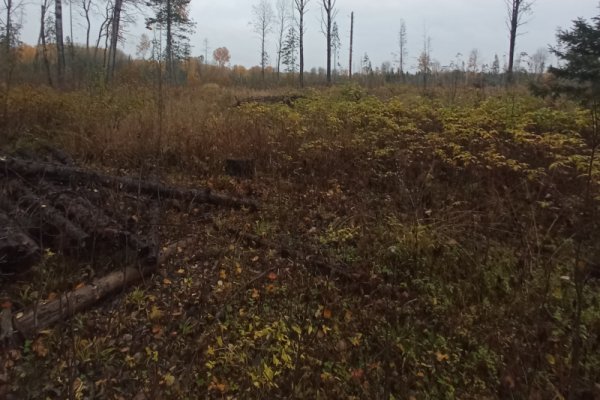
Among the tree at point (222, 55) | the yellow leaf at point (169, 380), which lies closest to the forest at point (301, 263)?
the yellow leaf at point (169, 380)

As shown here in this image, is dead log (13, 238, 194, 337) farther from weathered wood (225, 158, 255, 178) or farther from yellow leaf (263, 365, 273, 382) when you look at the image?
weathered wood (225, 158, 255, 178)

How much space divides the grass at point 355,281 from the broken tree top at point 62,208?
0.38m

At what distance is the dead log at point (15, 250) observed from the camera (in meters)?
3.30

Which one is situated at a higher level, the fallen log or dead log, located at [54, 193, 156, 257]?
the fallen log

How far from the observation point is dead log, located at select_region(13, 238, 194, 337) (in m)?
2.95

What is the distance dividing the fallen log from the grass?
0.27 m

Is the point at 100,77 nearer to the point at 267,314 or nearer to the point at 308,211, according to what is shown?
the point at 308,211

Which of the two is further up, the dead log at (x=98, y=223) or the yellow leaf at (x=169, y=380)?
the dead log at (x=98, y=223)

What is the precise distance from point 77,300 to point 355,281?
2498mm

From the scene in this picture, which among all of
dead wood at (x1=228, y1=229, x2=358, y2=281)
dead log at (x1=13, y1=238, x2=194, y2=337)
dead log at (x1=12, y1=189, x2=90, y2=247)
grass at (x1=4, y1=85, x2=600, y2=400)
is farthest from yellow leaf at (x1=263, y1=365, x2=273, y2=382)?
dead log at (x1=12, y1=189, x2=90, y2=247)

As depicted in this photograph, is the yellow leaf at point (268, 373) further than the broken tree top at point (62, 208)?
No

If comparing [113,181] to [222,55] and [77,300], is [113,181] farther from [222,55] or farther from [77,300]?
[222,55]

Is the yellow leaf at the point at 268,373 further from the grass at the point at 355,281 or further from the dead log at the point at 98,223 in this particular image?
the dead log at the point at 98,223

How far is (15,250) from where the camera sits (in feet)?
10.9
